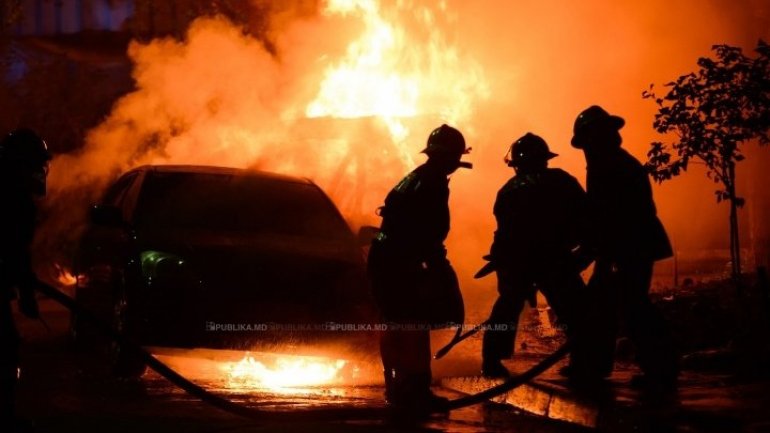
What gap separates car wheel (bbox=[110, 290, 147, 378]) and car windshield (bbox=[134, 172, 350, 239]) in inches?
28.0

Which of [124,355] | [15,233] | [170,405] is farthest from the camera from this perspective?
[124,355]

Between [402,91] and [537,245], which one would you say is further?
[402,91]

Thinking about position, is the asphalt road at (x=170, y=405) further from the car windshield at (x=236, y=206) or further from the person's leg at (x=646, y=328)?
the car windshield at (x=236, y=206)

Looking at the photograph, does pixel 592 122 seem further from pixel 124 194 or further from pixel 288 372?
pixel 124 194

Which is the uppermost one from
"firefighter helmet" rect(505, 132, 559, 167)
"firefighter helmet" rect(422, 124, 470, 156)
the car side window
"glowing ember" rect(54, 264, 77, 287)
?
"glowing ember" rect(54, 264, 77, 287)

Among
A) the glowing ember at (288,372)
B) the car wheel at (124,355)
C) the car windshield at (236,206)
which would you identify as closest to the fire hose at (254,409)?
the car wheel at (124,355)

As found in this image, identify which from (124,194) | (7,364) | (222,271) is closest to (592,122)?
(222,271)

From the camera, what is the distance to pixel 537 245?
728cm

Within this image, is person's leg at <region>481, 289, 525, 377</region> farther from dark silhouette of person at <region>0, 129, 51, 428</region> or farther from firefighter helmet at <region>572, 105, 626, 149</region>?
dark silhouette of person at <region>0, 129, 51, 428</region>

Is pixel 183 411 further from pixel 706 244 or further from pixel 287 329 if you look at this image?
pixel 706 244

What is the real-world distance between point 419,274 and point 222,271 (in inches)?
69.1

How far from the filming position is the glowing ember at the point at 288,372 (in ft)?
26.7

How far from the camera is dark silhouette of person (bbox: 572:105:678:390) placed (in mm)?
6711

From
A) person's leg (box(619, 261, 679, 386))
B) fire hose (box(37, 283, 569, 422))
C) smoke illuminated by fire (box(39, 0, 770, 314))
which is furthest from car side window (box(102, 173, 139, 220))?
person's leg (box(619, 261, 679, 386))
